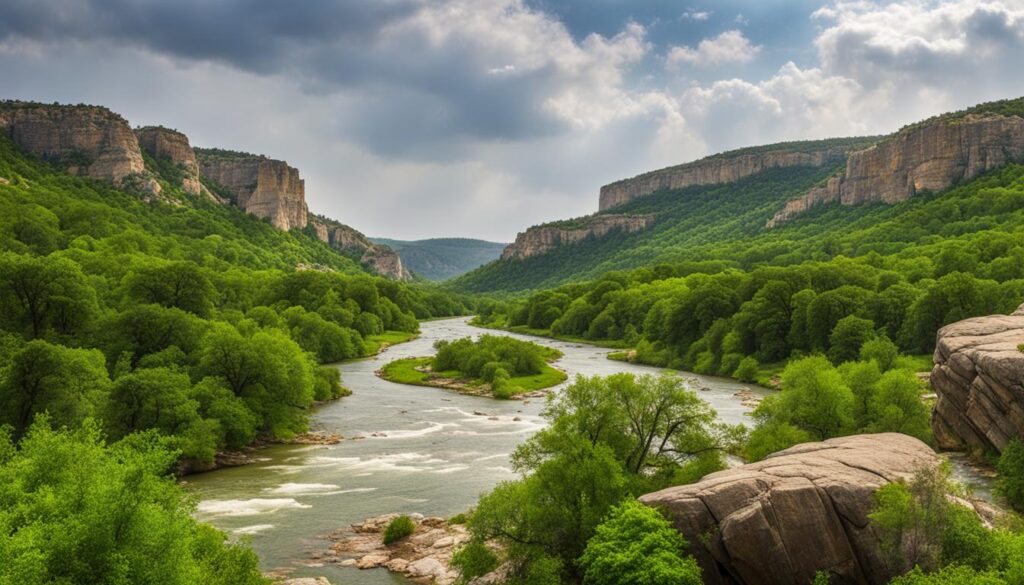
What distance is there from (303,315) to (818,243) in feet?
372

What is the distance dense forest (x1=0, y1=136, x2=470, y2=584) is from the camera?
18.7m

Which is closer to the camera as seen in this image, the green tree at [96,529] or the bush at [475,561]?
the green tree at [96,529]

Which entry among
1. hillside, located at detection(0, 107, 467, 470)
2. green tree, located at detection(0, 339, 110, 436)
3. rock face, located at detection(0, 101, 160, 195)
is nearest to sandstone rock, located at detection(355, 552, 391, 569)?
hillside, located at detection(0, 107, 467, 470)

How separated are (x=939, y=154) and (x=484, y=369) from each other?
137418 millimetres

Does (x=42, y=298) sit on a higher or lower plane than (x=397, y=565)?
higher

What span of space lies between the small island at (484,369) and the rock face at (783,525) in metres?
49.0

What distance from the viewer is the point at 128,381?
41469 millimetres

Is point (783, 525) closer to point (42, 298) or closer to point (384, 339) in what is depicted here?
point (42, 298)

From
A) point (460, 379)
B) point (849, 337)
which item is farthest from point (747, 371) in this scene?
point (460, 379)

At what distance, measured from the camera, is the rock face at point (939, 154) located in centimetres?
15488

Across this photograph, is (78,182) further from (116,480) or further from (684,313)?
(116,480)

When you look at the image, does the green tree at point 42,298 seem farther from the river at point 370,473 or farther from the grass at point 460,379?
the grass at point 460,379

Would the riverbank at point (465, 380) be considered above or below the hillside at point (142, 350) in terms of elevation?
below

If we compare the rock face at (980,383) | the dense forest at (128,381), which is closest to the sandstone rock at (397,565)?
the dense forest at (128,381)
